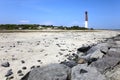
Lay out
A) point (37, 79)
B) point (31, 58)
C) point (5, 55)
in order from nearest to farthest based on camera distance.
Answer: point (37, 79) → point (31, 58) → point (5, 55)

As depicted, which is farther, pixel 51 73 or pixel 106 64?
pixel 106 64

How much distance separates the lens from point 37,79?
4.81 meters

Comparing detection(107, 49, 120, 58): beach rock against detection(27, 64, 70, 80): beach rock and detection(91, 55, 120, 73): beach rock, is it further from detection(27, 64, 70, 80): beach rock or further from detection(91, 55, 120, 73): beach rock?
detection(27, 64, 70, 80): beach rock

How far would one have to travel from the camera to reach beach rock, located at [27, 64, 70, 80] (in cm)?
477

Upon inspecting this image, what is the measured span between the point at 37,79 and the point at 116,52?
3342mm

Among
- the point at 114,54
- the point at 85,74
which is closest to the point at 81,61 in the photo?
the point at 114,54

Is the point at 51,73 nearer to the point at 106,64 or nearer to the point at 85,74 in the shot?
the point at 85,74

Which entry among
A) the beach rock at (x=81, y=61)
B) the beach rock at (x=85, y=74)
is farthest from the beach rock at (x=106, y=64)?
the beach rock at (x=81, y=61)

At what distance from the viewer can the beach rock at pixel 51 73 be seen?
15.6 feet

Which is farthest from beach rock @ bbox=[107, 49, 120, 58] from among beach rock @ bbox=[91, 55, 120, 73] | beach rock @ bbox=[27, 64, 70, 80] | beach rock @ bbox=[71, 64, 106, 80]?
beach rock @ bbox=[27, 64, 70, 80]

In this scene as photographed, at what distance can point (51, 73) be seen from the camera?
191 inches

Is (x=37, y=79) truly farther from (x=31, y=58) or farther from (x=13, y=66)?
(x=31, y=58)

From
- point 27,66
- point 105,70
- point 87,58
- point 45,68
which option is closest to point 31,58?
point 27,66

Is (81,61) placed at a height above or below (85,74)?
below
